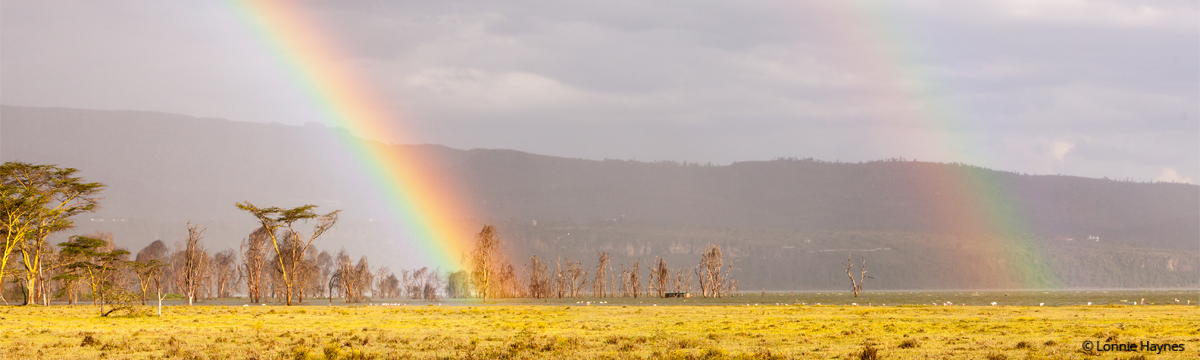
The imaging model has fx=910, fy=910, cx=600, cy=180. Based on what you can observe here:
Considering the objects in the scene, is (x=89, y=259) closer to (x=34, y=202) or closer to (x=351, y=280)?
(x=34, y=202)

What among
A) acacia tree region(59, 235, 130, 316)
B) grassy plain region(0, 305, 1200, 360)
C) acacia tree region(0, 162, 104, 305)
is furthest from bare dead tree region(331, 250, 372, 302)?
grassy plain region(0, 305, 1200, 360)

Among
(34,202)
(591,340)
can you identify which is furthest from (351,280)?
(591,340)

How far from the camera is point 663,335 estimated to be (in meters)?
Answer: 43.7

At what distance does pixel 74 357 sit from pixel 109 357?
3.82ft

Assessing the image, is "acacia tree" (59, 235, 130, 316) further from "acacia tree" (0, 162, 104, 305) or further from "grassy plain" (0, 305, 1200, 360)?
"grassy plain" (0, 305, 1200, 360)

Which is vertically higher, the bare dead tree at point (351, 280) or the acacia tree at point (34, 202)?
the acacia tree at point (34, 202)

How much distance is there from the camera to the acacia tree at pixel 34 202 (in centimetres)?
8981

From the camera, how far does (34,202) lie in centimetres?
9081

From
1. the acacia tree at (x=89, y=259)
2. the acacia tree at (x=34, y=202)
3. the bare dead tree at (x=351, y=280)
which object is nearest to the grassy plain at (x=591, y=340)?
the acacia tree at (x=89, y=259)

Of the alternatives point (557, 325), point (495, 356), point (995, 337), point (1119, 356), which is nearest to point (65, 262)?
point (557, 325)

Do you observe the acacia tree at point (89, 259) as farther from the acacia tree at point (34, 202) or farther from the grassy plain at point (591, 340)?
the grassy plain at point (591, 340)

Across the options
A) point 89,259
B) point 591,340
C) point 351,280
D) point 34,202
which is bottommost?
point 591,340

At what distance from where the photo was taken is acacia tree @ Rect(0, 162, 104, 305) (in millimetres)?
89812

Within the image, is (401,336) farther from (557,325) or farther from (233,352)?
(557,325)
